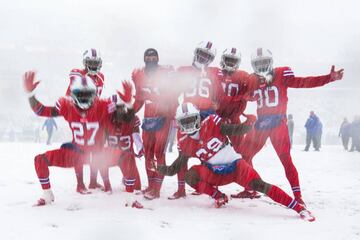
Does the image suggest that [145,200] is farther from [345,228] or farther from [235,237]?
[345,228]

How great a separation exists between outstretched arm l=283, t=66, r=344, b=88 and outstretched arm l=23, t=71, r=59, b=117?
11.0ft

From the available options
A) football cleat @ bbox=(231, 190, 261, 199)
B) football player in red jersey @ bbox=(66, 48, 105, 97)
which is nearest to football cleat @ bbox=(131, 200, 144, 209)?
football cleat @ bbox=(231, 190, 261, 199)

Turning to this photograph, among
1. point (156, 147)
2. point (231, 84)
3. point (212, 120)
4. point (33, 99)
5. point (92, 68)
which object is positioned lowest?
point (156, 147)

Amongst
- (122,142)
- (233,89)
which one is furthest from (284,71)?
(122,142)

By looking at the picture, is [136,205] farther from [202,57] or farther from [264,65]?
[264,65]

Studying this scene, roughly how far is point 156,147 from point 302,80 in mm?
2356

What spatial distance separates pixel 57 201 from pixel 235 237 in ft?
9.04

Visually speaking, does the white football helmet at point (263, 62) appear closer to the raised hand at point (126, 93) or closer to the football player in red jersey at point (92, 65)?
the raised hand at point (126, 93)

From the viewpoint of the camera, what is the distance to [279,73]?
576 centimetres

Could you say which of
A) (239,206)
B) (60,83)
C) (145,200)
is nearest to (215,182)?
(239,206)

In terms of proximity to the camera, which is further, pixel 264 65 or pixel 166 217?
pixel 264 65

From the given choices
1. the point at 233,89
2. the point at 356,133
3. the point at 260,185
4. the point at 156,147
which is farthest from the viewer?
the point at 356,133

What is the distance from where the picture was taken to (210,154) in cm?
533

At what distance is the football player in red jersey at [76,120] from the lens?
527 cm
